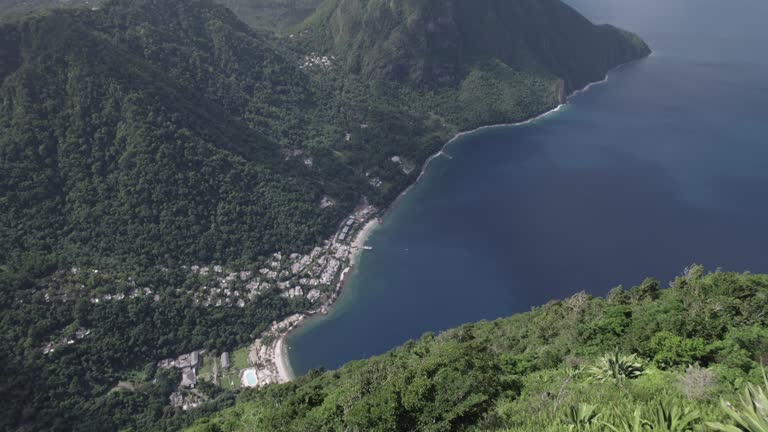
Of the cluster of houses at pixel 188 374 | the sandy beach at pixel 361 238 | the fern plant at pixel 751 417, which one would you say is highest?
the fern plant at pixel 751 417

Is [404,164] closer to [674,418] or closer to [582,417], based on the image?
[582,417]

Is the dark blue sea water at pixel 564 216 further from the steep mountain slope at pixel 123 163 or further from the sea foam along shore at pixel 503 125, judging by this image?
the steep mountain slope at pixel 123 163

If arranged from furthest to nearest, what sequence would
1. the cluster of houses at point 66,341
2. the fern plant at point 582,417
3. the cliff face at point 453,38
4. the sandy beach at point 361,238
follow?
the cliff face at point 453,38
the sandy beach at point 361,238
the cluster of houses at point 66,341
the fern plant at point 582,417

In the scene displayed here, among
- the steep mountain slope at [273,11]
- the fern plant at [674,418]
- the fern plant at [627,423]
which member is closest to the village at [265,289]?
the fern plant at [627,423]

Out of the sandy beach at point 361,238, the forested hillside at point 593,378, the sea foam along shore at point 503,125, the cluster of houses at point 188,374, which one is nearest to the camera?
the forested hillside at point 593,378

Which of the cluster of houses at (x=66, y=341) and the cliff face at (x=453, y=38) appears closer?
the cluster of houses at (x=66, y=341)

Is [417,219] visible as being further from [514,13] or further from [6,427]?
[514,13]

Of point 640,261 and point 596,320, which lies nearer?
point 596,320

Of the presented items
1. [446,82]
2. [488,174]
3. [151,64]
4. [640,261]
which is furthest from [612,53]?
[151,64]
